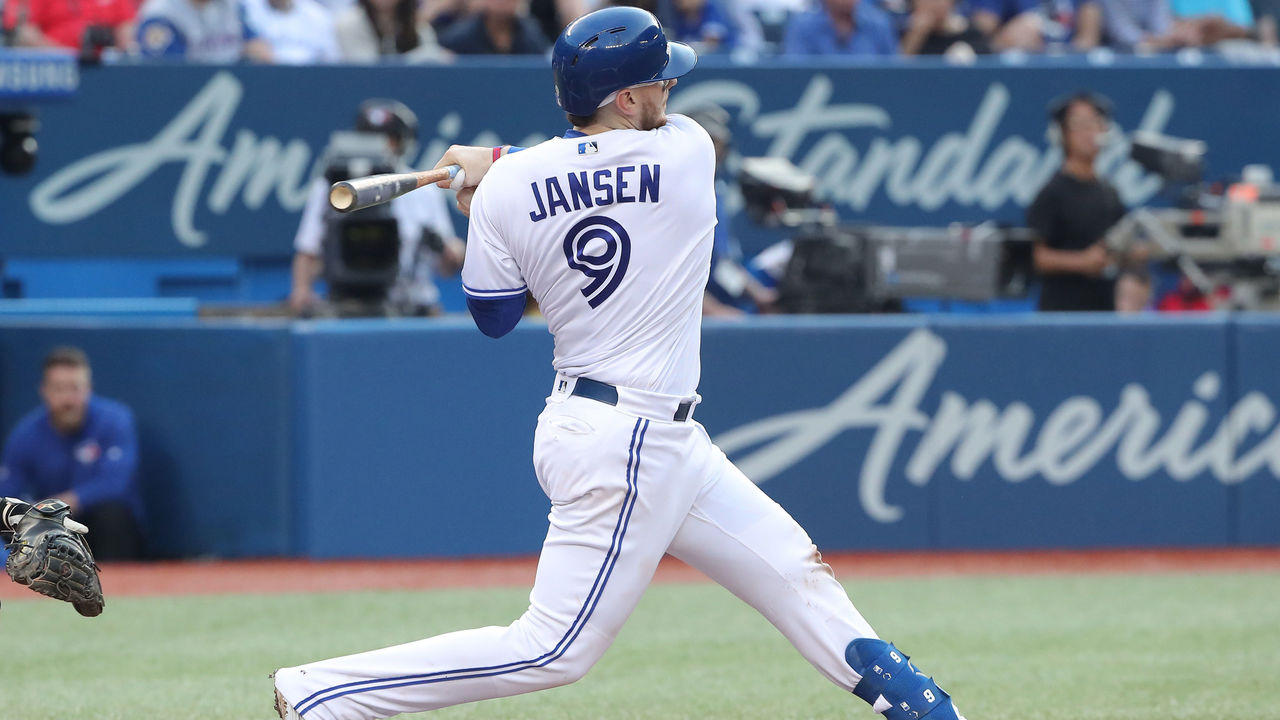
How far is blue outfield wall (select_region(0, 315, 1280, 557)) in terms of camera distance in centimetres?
904

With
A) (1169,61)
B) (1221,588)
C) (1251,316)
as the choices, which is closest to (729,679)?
(1221,588)

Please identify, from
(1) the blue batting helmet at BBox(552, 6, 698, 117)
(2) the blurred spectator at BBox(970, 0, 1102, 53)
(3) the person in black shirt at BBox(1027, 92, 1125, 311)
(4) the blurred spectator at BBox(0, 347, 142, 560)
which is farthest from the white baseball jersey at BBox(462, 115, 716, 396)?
(2) the blurred spectator at BBox(970, 0, 1102, 53)

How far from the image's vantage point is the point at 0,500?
4.38 m

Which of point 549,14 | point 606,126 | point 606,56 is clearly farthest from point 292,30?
point 606,56

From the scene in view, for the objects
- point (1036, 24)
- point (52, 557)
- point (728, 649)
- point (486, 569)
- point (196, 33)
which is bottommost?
point (486, 569)

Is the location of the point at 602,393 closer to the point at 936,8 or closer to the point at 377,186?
the point at 377,186

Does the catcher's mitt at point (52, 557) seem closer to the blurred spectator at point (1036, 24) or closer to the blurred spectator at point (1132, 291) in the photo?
the blurred spectator at point (1132, 291)

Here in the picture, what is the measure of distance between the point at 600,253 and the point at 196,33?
312 inches

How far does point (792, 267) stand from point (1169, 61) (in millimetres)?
3777

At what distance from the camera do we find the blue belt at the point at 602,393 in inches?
157

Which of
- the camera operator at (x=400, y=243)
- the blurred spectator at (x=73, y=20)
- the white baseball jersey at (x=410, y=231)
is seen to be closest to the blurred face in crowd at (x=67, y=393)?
the camera operator at (x=400, y=243)

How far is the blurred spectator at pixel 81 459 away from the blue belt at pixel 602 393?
564cm

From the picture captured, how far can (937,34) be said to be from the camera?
12102 millimetres

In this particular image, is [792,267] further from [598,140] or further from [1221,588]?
[598,140]
